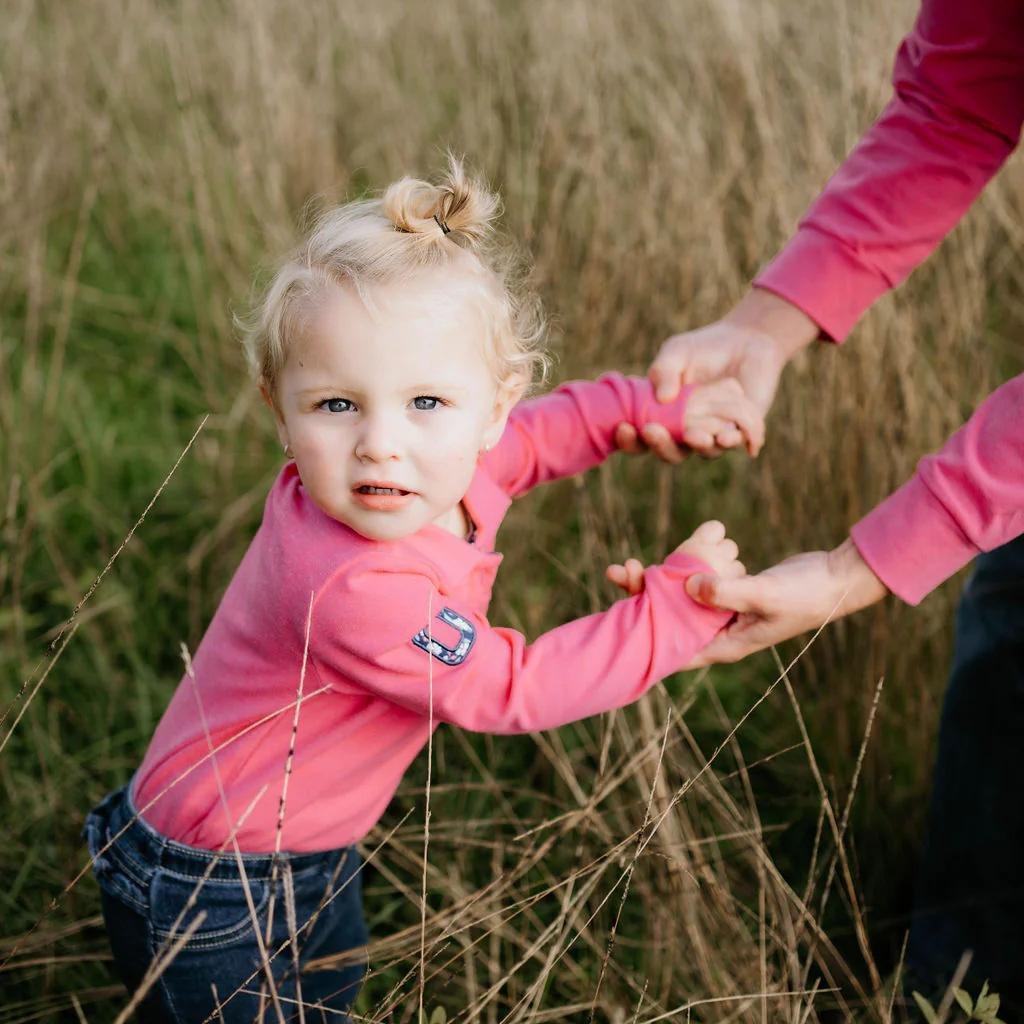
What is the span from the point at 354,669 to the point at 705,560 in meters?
0.43

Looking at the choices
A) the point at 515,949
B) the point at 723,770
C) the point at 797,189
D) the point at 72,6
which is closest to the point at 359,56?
the point at 72,6

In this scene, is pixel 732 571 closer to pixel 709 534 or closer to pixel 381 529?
pixel 709 534

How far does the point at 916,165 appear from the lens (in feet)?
5.32

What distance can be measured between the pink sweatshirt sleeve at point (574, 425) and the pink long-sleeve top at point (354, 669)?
0.09 m

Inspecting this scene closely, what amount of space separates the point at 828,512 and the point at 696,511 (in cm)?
47

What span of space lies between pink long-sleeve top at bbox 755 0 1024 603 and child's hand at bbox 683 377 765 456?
7.9 inches

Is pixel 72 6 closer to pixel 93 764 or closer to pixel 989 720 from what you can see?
pixel 93 764

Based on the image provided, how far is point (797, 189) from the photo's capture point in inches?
96.7

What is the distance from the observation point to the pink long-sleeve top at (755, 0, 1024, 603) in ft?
4.44

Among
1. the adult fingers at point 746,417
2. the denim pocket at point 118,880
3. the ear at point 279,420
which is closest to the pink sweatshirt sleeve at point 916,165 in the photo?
the adult fingers at point 746,417

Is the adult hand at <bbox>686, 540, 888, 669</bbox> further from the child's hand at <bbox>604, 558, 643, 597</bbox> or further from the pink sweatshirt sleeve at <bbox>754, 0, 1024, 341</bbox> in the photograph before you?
the pink sweatshirt sleeve at <bbox>754, 0, 1024, 341</bbox>

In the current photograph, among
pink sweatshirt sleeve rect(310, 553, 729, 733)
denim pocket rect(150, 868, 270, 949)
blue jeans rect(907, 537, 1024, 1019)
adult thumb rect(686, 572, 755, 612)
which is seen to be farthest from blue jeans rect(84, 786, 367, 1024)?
blue jeans rect(907, 537, 1024, 1019)

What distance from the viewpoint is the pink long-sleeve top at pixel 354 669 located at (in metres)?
1.18

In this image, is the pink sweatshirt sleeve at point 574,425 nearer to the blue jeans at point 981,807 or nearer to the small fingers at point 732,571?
the small fingers at point 732,571
